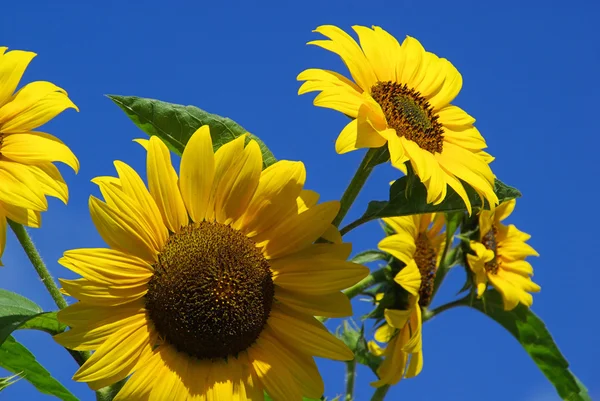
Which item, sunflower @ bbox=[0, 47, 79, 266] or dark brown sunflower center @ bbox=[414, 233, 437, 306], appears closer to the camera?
sunflower @ bbox=[0, 47, 79, 266]

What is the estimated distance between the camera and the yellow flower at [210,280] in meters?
2.32

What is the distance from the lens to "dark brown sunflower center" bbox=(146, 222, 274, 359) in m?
2.40

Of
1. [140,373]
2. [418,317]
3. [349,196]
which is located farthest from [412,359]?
[140,373]

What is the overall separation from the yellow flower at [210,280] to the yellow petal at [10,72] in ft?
1.73

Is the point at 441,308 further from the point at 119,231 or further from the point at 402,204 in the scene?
the point at 119,231

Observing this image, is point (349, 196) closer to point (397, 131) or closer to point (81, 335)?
point (397, 131)

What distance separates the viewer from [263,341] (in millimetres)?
2488

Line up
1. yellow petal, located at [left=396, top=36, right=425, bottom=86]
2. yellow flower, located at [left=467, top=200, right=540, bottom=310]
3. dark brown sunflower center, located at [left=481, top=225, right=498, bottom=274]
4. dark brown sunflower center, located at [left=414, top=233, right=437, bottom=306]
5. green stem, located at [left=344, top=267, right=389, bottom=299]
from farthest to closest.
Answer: dark brown sunflower center, located at [left=481, top=225, right=498, bottom=274], yellow flower, located at [left=467, top=200, right=540, bottom=310], dark brown sunflower center, located at [left=414, top=233, right=437, bottom=306], green stem, located at [left=344, top=267, right=389, bottom=299], yellow petal, located at [left=396, top=36, right=425, bottom=86]

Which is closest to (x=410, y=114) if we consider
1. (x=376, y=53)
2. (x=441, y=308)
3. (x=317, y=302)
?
(x=376, y=53)

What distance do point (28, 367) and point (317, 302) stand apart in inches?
39.4

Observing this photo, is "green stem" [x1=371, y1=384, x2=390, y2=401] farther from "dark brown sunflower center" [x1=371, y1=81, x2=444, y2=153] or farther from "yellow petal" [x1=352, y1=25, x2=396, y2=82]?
"yellow petal" [x1=352, y1=25, x2=396, y2=82]

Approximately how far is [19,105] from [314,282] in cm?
99

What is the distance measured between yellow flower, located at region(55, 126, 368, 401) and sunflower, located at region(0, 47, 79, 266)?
219mm

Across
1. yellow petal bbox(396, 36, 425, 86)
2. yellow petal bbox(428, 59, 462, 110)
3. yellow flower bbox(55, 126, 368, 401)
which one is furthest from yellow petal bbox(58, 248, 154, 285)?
yellow petal bbox(428, 59, 462, 110)
